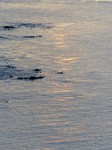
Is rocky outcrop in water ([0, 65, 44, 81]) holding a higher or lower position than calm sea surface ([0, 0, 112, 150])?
higher

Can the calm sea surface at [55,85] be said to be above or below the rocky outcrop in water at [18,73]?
below

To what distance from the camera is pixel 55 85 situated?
10.0 meters

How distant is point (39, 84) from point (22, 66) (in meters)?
1.43

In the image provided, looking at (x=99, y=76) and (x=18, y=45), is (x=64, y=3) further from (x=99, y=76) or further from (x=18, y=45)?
(x=99, y=76)

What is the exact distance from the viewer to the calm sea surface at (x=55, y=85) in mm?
7379

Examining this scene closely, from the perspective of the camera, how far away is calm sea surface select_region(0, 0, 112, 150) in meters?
7.38

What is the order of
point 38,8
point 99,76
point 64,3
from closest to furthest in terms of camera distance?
1. point 99,76
2. point 38,8
3. point 64,3

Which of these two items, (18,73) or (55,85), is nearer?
(55,85)

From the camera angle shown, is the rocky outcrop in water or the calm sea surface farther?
the rocky outcrop in water

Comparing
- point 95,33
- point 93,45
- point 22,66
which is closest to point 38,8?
point 95,33

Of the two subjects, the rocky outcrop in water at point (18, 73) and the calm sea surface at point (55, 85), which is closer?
the calm sea surface at point (55, 85)

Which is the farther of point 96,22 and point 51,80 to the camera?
point 96,22

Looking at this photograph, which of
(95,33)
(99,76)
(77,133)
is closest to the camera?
(77,133)

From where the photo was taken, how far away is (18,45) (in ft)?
46.1
